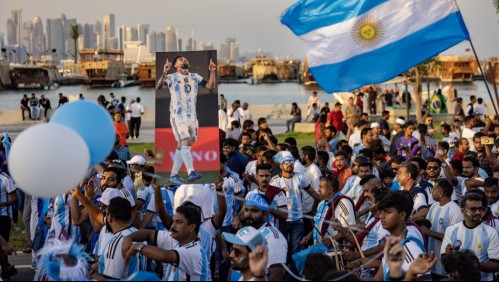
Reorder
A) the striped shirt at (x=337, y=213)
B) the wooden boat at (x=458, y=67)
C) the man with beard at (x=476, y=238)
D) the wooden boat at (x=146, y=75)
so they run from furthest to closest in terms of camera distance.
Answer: the wooden boat at (x=146, y=75), the wooden boat at (x=458, y=67), the striped shirt at (x=337, y=213), the man with beard at (x=476, y=238)

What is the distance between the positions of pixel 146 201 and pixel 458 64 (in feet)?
514

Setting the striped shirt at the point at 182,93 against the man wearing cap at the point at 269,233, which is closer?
the man wearing cap at the point at 269,233

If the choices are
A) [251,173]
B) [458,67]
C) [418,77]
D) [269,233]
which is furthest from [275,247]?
[458,67]

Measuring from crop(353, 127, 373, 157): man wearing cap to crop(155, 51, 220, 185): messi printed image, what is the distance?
7161mm

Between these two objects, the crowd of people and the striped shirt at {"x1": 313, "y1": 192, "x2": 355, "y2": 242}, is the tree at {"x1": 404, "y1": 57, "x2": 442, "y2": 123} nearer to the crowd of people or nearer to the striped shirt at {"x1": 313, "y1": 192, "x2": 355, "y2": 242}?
the crowd of people

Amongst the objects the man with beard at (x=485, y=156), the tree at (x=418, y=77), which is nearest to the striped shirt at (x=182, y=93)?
the man with beard at (x=485, y=156)

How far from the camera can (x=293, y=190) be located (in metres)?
11.8

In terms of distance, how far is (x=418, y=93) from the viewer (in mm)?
35281

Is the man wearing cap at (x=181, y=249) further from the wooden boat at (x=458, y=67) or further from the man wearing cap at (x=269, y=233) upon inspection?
the wooden boat at (x=458, y=67)

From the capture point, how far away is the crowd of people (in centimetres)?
708

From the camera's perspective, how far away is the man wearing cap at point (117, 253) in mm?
7777

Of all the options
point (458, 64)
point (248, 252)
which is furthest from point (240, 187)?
point (458, 64)

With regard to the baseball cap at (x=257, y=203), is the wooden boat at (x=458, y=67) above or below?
above

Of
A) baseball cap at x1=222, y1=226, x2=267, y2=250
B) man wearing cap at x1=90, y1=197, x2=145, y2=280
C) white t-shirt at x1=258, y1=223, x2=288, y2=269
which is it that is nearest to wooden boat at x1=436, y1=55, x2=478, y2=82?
white t-shirt at x1=258, y1=223, x2=288, y2=269
